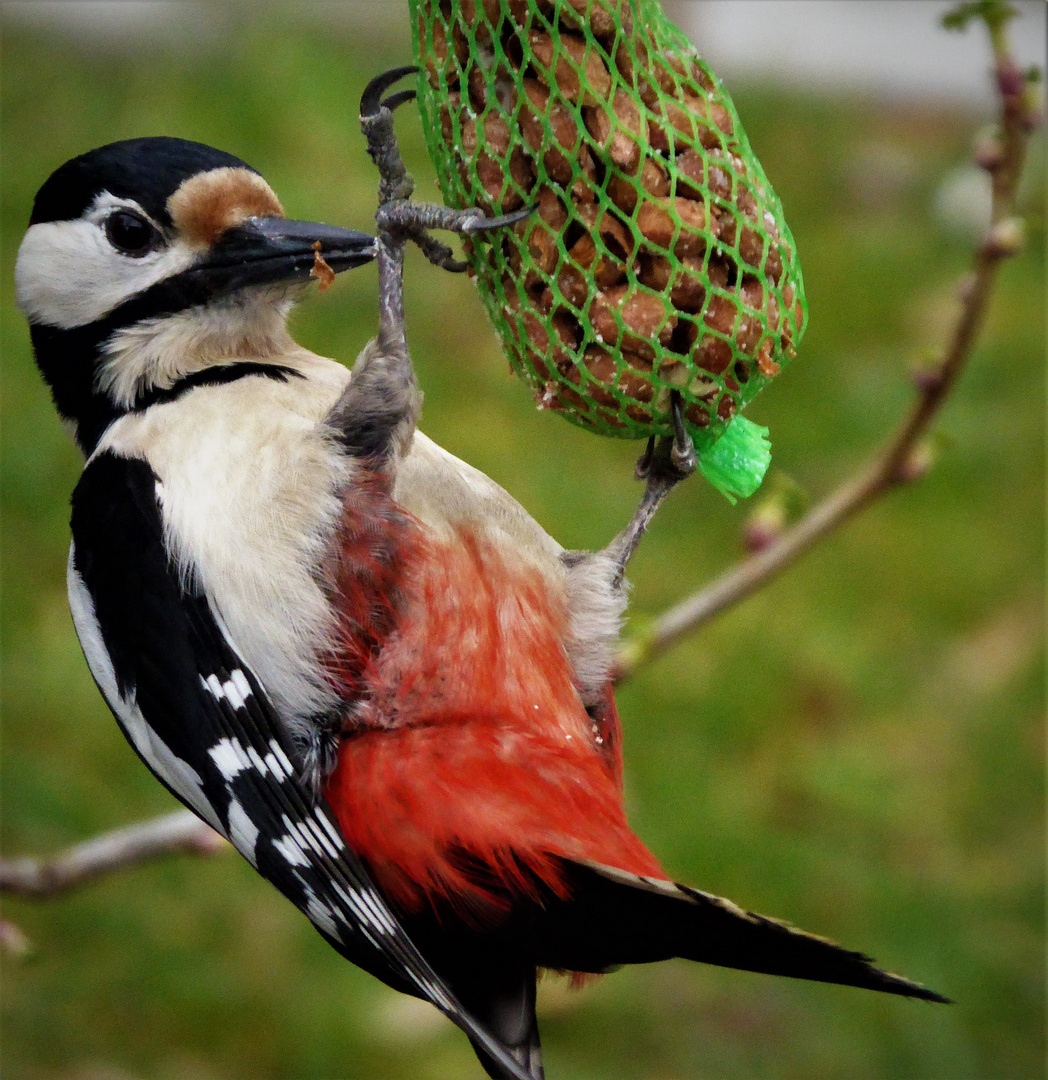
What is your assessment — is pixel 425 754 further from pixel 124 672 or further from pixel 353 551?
pixel 124 672

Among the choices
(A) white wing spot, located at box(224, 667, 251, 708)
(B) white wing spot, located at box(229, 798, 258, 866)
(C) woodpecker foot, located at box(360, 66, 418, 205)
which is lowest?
(B) white wing spot, located at box(229, 798, 258, 866)

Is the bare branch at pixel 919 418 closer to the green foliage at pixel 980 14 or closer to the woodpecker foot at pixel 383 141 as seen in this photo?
the green foliage at pixel 980 14

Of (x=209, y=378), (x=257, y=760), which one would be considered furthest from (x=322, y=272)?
(x=257, y=760)

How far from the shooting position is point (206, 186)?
2.22m

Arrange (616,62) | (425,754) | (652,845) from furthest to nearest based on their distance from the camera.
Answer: (652,845)
(425,754)
(616,62)

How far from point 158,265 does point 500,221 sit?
27.3 inches

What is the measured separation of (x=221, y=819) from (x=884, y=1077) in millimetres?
2004

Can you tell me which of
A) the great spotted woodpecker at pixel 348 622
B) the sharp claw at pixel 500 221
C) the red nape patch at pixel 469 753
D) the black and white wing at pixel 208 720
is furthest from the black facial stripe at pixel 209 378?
the sharp claw at pixel 500 221

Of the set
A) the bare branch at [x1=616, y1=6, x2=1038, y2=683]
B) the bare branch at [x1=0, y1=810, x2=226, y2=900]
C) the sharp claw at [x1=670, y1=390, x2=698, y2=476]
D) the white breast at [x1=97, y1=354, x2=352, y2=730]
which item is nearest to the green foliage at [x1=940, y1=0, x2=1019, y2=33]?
the bare branch at [x1=616, y1=6, x2=1038, y2=683]

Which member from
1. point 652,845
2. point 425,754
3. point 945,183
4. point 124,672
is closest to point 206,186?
point 124,672

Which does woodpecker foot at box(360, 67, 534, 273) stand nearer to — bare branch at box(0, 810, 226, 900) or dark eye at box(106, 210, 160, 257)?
dark eye at box(106, 210, 160, 257)

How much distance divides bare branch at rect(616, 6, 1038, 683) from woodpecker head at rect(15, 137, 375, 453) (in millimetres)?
777

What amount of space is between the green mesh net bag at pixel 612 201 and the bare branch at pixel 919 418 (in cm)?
33

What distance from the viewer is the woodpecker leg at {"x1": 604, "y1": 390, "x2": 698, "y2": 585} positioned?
6.86 feet
